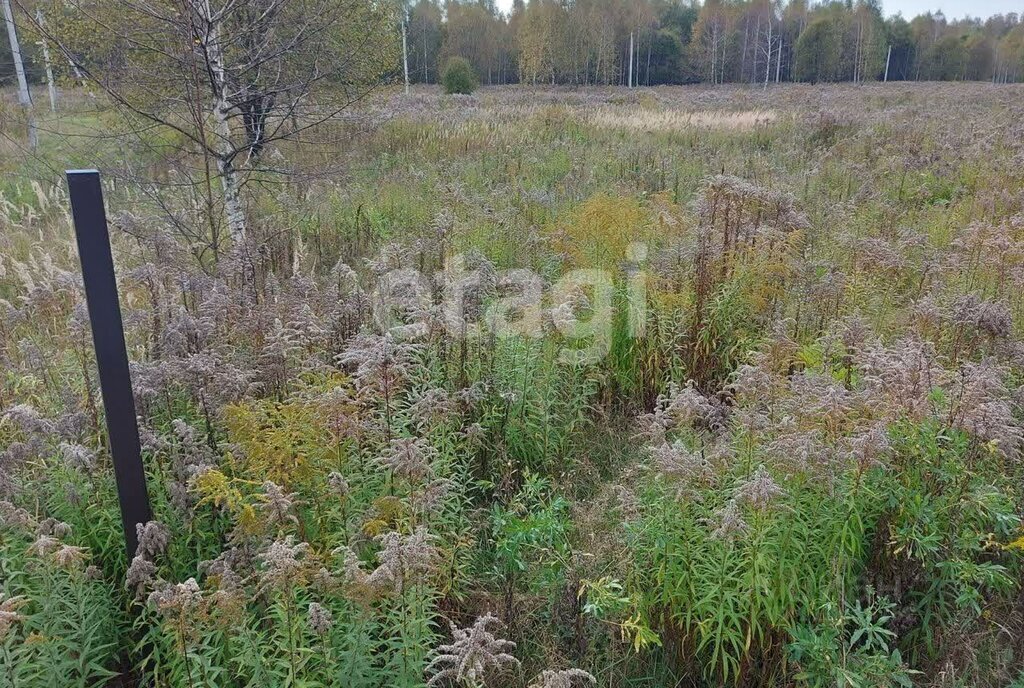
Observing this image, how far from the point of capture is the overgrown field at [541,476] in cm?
Answer: 229

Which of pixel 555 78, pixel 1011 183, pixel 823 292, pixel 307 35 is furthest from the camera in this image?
pixel 555 78

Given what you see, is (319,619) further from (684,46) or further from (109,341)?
(684,46)

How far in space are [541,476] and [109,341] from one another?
2.25 metres

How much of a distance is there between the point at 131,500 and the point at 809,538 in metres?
2.51

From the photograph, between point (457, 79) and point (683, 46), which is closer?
point (457, 79)

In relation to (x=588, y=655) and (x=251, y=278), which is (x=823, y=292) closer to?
(x=588, y=655)

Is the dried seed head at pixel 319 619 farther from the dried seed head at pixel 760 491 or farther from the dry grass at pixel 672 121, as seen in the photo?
the dry grass at pixel 672 121

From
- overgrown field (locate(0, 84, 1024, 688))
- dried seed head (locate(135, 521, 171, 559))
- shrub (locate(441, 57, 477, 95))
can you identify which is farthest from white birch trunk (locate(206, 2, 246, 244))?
shrub (locate(441, 57, 477, 95))

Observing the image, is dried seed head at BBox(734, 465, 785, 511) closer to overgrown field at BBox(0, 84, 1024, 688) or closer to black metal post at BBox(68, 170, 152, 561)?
overgrown field at BBox(0, 84, 1024, 688)

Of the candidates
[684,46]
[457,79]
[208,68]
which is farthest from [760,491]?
[684,46]

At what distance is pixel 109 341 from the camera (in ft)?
7.68

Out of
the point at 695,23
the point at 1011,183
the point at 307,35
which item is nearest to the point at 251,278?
the point at 307,35

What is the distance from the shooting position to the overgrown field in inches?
90.4

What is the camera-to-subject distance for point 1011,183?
9.02 meters
